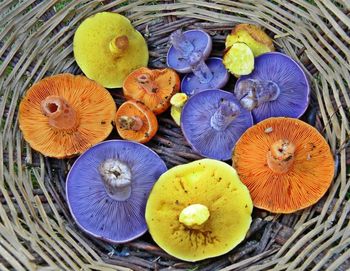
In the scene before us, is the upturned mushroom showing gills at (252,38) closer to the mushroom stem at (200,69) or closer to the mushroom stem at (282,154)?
the mushroom stem at (200,69)

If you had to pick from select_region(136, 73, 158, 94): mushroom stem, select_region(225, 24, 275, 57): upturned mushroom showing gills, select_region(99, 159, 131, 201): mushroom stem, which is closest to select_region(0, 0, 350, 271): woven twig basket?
select_region(225, 24, 275, 57): upturned mushroom showing gills

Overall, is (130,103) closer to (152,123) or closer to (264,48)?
(152,123)

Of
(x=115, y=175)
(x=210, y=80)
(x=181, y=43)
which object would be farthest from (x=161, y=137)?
(x=115, y=175)

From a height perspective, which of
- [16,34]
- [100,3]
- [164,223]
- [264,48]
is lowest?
[164,223]

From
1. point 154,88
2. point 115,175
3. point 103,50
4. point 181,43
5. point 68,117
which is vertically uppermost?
point 103,50

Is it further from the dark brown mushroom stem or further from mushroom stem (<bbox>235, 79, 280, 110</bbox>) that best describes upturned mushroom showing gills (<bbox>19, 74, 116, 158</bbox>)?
mushroom stem (<bbox>235, 79, 280, 110</bbox>)

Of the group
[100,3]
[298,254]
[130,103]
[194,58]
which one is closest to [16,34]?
[100,3]

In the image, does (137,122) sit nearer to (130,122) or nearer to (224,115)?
(130,122)
